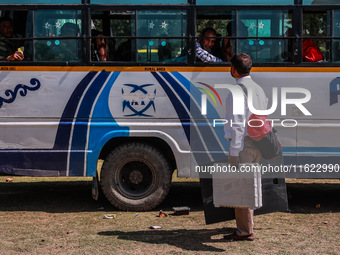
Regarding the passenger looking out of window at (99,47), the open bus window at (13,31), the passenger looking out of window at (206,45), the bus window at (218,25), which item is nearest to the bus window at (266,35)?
the bus window at (218,25)

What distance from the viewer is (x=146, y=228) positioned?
23.4ft

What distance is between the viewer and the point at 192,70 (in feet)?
26.4

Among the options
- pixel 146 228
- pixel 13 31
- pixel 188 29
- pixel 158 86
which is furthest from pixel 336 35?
pixel 13 31

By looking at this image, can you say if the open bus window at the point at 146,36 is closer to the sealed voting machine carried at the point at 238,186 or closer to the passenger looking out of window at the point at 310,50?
the passenger looking out of window at the point at 310,50

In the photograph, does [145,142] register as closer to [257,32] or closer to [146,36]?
[146,36]

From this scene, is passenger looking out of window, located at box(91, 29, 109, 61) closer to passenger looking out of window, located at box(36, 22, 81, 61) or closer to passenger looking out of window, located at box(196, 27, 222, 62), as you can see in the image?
passenger looking out of window, located at box(36, 22, 81, 61)

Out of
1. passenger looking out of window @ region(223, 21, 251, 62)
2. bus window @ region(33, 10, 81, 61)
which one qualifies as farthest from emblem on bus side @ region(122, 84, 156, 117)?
passenger looking out of window @ region(223, 21, 251, 62)

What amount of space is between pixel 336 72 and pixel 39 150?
4.20 m

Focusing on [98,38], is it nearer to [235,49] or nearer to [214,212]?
[235,49]

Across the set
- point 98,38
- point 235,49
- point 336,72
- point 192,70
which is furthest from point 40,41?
point 336,72

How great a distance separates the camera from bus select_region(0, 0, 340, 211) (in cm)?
800

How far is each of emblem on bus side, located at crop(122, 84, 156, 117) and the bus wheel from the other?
0.47 meters

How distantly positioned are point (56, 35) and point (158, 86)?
157 centimetres

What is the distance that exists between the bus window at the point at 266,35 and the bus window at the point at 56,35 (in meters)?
2.25
